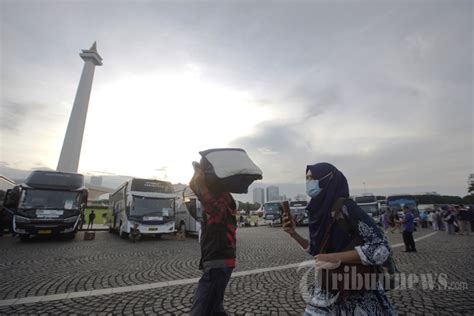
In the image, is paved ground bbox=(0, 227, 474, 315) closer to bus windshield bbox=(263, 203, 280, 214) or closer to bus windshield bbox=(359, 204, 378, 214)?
bus windshield bbox=(359, 204, 378, 214)

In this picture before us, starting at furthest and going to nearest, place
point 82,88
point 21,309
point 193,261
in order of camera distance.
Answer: point 82,88, point 193,261, point 21,309

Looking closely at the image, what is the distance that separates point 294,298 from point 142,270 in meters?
4.38

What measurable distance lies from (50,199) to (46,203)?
0.25 m

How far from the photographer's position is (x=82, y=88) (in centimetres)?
4838

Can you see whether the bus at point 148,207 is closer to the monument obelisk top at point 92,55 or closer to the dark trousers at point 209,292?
the dark trousers at point 209,292

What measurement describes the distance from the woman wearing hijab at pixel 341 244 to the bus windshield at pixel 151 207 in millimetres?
13165

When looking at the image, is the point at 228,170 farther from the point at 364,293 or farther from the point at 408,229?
the point at 408,229

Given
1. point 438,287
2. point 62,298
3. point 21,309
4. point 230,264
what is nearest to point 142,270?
point 62,298

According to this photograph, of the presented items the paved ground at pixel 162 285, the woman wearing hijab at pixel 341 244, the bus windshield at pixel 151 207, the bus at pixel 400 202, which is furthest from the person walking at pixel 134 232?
the bus at pixel 400 202

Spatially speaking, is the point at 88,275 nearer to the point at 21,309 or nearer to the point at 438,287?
the point at 21,309

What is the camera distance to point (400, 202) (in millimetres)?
25297

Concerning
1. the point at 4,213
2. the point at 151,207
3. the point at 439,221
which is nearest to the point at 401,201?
the point at 439,221

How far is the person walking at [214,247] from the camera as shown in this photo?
232 centimetres

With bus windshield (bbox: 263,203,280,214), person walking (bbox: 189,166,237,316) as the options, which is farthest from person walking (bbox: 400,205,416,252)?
bus windshield (bbox: 263,203,280,214)
